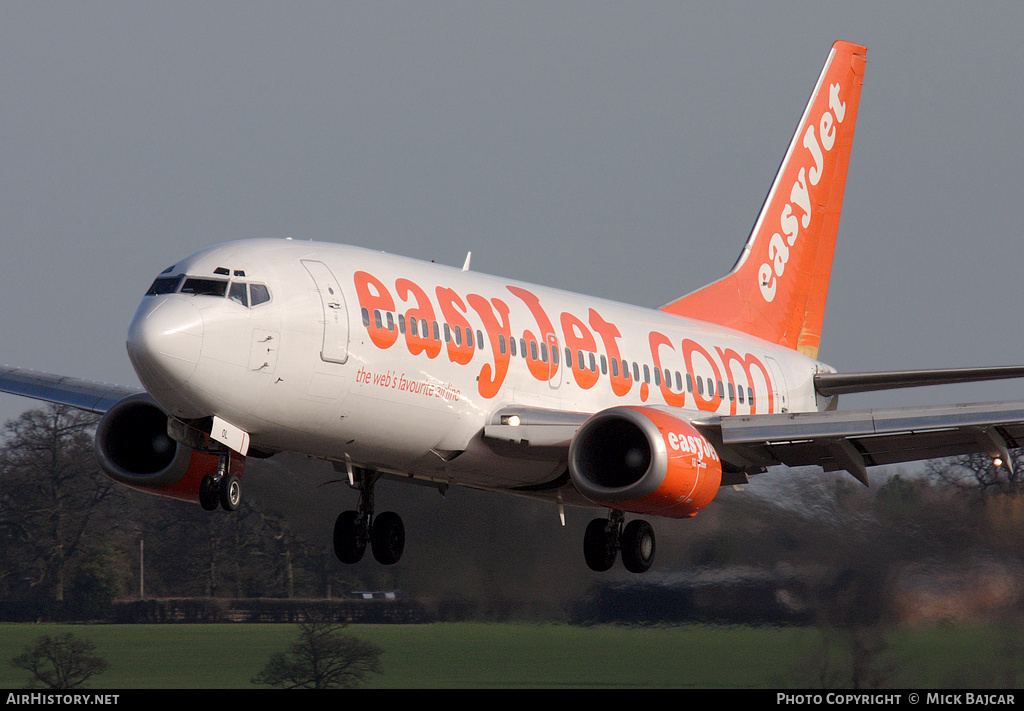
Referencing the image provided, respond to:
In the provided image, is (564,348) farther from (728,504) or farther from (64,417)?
(64,417)

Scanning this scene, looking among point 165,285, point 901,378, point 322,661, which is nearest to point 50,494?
point 322,661

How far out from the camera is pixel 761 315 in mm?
30516

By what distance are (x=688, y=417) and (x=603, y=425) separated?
5.25ft

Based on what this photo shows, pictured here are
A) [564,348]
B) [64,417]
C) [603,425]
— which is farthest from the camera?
[64,417]

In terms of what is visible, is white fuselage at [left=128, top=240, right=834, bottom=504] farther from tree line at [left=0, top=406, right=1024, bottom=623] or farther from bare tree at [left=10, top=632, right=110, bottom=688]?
bare tree at [left=10, top=632, right=110, bottom=688]

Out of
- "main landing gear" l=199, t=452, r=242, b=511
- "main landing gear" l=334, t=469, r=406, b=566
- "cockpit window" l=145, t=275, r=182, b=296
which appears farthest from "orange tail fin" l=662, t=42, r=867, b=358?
"cockpit window" l=145, t=275, r=182, b=296

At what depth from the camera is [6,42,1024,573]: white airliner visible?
58.6 ft

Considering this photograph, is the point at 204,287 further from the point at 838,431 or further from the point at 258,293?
the point at 838,431

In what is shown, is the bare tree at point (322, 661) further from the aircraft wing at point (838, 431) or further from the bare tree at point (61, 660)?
the aircraft wing at point (838, 431)

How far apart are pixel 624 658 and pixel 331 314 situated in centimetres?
1065

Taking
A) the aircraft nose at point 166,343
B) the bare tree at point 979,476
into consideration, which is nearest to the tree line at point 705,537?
the bare tree at point 979,476

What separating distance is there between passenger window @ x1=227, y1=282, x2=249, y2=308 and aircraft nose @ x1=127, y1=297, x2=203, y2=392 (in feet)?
1.95
